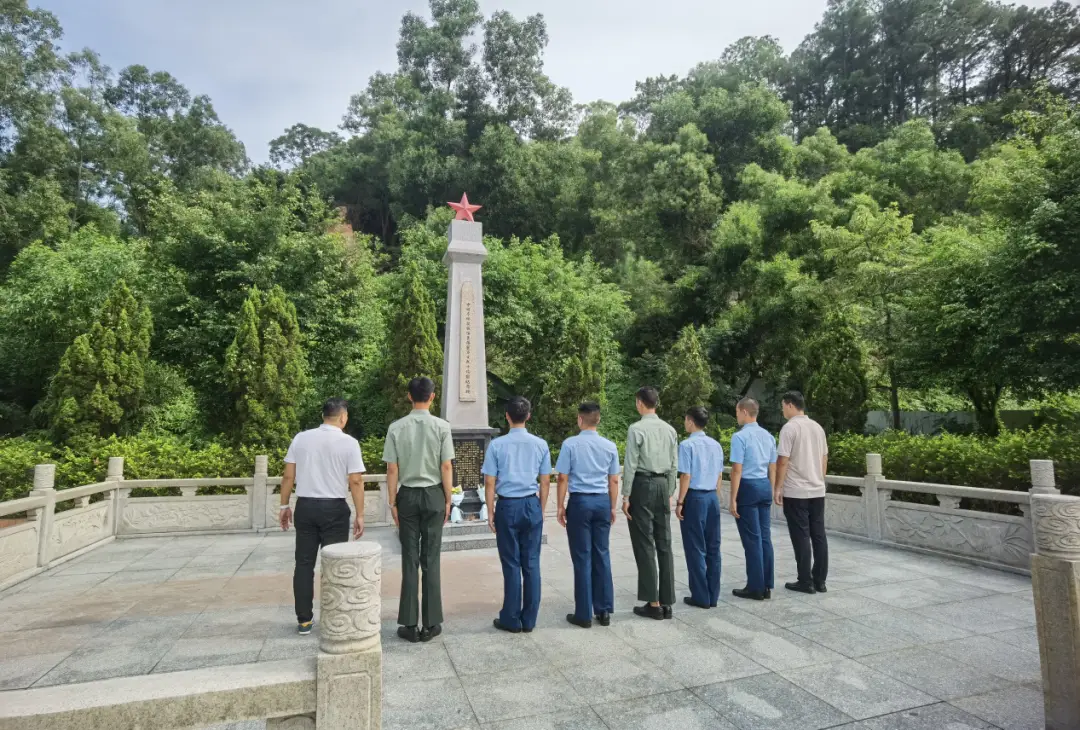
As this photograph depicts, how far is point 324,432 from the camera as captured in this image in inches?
152

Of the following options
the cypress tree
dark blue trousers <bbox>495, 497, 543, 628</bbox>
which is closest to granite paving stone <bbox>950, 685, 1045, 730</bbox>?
dark blue trousers <bbox>495, 497, 543, 628</bbox>

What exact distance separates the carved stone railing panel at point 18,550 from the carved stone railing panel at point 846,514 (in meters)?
8.37

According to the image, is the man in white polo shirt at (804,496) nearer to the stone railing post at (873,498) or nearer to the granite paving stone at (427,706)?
the stone railing post at (873,498)

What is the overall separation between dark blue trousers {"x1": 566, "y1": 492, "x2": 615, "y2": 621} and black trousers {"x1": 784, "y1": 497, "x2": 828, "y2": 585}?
1607 mm

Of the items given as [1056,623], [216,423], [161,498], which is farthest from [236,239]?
[1056,623]

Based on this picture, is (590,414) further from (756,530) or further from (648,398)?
(756,530)

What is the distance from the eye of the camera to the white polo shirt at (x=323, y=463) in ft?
12.3

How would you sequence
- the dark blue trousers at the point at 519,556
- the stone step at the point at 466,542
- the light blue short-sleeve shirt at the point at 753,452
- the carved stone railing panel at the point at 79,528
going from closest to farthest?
the dark blue trousers at the point at 519,556 → the light blue short-sleeve shirt at the point at 753,452 → the carved stone railing panel at the point at 79,528 → the stone step at the point at 466,542

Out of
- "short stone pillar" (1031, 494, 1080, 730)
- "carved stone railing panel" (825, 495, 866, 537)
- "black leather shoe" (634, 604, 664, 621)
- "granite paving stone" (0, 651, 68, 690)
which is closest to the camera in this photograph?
"short stone pillar" (1031, 494, 1080, 730)

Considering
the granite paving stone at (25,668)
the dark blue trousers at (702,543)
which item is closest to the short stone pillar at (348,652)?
the granite paving stone at (25,668)

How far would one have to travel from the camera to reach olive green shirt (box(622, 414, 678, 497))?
13.4 ft

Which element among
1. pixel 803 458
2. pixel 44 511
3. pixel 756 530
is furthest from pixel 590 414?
pixel 44 511

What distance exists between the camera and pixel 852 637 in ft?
11.8

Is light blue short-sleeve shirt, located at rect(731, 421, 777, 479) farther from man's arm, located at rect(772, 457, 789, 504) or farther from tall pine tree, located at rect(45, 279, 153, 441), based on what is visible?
tall pine tree, located at rect(45, 279, 153, 441)
